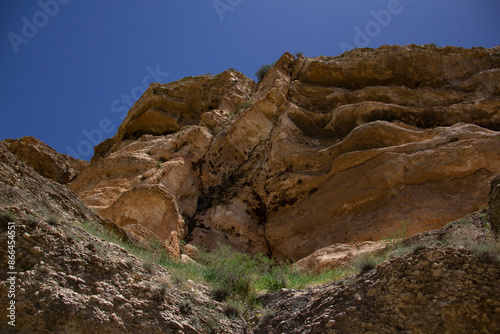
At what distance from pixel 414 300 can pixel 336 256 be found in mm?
4356

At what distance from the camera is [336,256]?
9508mm

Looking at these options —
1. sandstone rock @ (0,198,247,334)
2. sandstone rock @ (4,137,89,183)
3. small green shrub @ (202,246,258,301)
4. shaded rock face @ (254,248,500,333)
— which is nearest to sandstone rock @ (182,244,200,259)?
small green shrub @ (202,246,258,301)

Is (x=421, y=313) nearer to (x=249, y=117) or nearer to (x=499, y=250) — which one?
(x=499, y=250)

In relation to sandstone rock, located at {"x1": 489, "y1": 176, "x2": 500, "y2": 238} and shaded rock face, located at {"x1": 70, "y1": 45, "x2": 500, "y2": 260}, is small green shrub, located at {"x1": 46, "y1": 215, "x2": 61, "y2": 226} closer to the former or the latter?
shaded rock face, located at {"x1": 70, "y1": 45, "x2": 500, "y2": 260}

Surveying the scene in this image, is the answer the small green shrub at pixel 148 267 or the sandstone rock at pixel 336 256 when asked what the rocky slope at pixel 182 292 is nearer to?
the small green shrub at pixel 148 267

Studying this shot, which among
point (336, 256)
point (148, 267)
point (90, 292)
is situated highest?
point (336, 256)

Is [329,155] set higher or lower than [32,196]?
higher

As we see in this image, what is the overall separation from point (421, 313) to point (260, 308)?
297 centimetres

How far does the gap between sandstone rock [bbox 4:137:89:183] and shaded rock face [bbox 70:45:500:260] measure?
3.06 m

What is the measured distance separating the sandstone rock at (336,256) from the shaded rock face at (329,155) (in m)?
0.87

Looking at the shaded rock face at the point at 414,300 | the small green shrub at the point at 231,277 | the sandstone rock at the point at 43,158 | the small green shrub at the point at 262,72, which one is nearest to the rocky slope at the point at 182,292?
the shaded rock face at the point at 414,300

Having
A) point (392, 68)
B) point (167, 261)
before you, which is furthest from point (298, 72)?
point (167, 261)

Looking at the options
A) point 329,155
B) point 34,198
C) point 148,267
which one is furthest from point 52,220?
point 329,155

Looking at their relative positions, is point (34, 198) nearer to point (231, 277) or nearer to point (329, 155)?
point (231, 277)
